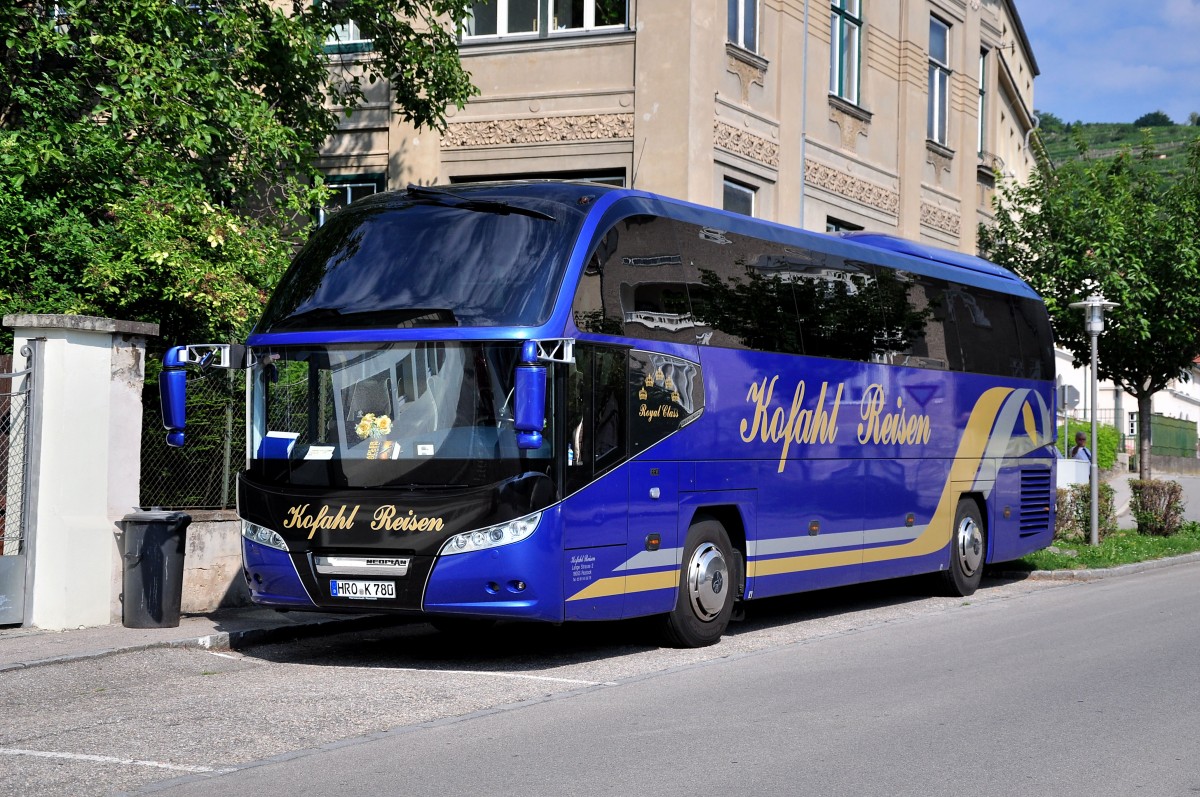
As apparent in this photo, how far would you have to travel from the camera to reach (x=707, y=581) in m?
12.5

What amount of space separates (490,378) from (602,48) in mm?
12716

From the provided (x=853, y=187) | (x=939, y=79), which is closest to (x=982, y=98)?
(x=939, y=79)

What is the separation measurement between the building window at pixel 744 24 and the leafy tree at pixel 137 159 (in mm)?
7971

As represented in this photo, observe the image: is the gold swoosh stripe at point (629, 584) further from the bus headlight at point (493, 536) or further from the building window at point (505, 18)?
the building window at point (505, 18)

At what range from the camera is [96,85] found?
17.3 meters

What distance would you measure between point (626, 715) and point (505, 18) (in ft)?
53.2

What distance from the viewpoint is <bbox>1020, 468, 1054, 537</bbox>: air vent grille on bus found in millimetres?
18920

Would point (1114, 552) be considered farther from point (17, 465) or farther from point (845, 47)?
point (17, 465)

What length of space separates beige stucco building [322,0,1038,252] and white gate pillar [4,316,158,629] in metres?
10.4

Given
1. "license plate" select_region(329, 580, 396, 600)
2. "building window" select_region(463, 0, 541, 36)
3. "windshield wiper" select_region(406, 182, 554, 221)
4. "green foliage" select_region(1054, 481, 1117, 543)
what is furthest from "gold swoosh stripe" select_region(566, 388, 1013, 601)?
"building window" select_region(463, 0, 541, 36)

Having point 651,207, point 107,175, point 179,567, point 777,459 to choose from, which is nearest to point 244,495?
point 179,567

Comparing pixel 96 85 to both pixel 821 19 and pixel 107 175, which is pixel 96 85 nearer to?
pixel 107 175

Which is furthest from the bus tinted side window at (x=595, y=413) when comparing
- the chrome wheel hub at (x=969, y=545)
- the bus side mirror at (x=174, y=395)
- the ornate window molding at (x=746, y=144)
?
the ornate window molding at (x=746, y=144)

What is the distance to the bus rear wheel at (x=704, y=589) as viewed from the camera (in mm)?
12203
